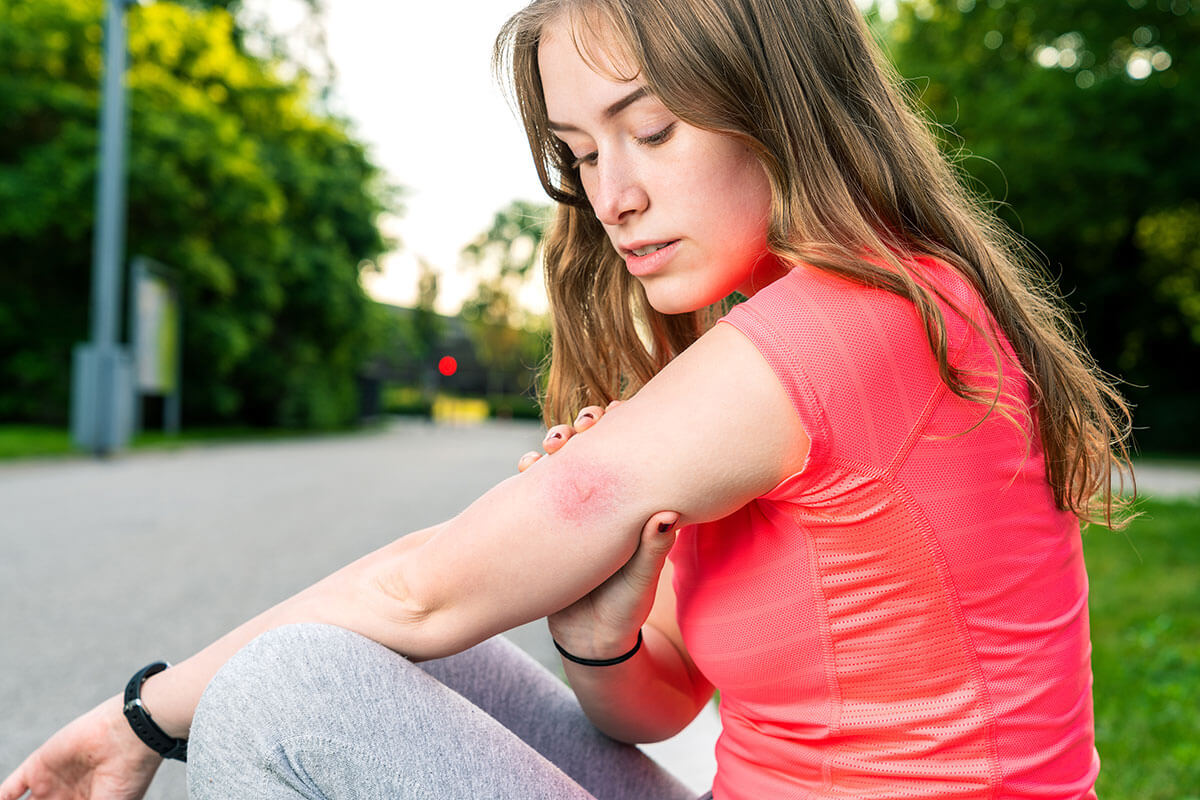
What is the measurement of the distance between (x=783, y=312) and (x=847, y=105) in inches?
13.6

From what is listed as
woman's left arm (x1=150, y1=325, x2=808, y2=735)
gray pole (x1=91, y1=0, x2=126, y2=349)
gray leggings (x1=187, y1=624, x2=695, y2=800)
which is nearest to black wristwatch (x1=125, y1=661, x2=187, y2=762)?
woman's left arm (x1=150, y1=325, x2=808, y2=735)

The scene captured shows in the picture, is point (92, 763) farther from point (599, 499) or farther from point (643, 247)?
point (643, 247)

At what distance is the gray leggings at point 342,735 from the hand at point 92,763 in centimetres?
29

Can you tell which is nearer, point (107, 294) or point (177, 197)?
point (107, 294)

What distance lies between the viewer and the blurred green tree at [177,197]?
17.8 meters

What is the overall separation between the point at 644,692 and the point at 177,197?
1900 centimetres

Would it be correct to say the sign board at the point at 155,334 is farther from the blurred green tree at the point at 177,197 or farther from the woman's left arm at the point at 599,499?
the woman's left arm at the point at 599,499

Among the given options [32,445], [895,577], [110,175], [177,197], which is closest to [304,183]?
[177,197]

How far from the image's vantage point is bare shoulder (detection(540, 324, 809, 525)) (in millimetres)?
1033

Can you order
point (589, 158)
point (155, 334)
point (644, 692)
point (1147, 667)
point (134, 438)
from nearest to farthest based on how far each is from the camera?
point (589, 158)
point (644, 692)
point (1147, 667)
point (155, 334)
point (134, 438)

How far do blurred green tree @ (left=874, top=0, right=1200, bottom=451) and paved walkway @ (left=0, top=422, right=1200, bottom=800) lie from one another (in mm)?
8359

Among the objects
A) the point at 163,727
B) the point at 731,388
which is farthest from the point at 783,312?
the point at 163,727


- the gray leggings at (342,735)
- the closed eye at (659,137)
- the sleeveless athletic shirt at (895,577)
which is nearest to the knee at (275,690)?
the gray leggings at (342,735)

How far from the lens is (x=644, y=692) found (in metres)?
1.50
